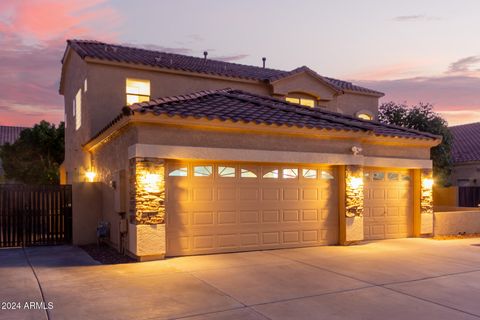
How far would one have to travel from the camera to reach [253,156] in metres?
11.6

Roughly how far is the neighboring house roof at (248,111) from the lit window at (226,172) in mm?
1359

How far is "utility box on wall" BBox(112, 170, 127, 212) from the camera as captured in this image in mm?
11242

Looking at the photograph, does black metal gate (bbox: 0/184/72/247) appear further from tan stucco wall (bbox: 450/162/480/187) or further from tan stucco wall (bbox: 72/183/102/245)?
tan stucco wall (bbox: 450/162/480/187)

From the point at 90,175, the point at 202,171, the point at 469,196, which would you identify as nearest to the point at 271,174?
the point at 202,171

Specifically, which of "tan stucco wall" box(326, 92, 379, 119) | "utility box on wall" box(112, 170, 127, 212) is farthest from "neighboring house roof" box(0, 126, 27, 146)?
"utility box on wall" box(112, 170, 127, 212)

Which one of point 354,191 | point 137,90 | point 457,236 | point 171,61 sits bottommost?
point 457,236

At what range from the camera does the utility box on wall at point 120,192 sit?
36.9 feet

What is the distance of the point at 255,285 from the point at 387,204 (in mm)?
8052

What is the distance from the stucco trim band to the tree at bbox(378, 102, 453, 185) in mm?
11061

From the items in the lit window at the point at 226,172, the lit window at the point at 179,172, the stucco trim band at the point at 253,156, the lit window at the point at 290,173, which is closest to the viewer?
the stucco trim band at the point at 253,156

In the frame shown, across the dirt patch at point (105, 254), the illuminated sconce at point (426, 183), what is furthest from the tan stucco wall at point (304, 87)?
the dirt patch at point (105, 254)

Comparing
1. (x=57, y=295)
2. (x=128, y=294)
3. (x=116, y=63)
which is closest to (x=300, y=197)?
(x=128, y=294)

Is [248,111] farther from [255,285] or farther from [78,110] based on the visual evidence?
Answer: [78,110]

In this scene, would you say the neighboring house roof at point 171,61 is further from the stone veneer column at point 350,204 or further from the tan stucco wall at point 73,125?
the stone veneer column at point 350,204
